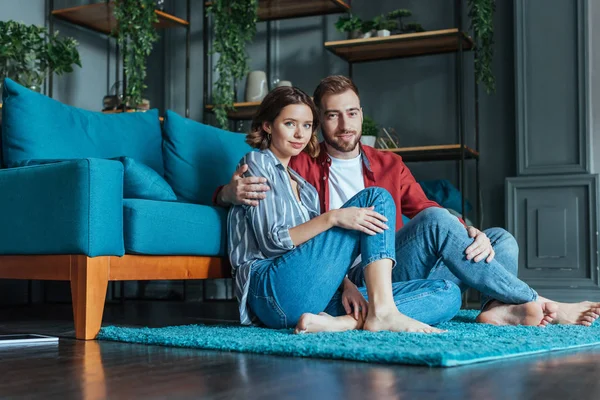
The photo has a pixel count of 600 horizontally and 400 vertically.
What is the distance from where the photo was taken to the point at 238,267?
2098mm

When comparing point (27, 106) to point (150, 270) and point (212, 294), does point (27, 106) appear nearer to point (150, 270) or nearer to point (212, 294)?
point (150, 270)

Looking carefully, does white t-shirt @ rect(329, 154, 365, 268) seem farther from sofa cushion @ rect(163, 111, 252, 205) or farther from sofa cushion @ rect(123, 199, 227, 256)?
sofa cushion @ rect(163, 111, 252, 205)

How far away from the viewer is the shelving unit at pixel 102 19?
4086 mm

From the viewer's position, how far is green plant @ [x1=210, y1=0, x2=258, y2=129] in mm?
4227

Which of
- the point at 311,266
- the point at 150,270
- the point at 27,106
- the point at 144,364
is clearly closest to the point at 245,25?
the point at 27,106

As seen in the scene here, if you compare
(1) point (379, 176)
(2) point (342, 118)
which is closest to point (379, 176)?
(1) point (379, 176)

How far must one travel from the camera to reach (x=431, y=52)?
440cm

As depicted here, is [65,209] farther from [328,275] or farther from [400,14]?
[400,14]

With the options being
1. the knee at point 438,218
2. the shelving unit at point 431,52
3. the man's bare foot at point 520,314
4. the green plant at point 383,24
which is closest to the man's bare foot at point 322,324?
the knee at point 438,218

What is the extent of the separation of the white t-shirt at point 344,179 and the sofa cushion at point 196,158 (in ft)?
2.31

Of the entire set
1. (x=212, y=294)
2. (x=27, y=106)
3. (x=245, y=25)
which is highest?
(x=245, y=25)

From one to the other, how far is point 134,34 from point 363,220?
98.7 inches


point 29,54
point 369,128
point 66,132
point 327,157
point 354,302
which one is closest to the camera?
point 354,302

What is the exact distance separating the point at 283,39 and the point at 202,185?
7.12 ft
